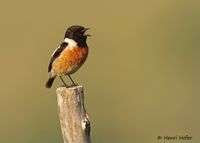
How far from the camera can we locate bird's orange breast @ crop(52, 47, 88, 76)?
1284cm

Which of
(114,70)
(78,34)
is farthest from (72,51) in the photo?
(114,70)

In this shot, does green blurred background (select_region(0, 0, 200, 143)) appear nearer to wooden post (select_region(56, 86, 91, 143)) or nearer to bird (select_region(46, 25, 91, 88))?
bird (select_region(46, 25, 91, 88))

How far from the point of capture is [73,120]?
10391 mm

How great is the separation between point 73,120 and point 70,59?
2552 mm

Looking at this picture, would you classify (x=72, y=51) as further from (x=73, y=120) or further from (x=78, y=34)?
(x=73, y=120)

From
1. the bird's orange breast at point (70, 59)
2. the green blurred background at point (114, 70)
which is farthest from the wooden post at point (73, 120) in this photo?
the green blurred background at point (114, 70)

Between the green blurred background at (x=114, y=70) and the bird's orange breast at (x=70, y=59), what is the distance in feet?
12.8

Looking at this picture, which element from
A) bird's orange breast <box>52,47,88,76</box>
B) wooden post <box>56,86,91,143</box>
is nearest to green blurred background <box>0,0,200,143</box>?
bird's orange breast <box>52,47,88,76</box>

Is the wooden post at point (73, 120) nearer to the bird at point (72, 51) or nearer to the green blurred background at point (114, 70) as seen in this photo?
the bird at point (72, 51)

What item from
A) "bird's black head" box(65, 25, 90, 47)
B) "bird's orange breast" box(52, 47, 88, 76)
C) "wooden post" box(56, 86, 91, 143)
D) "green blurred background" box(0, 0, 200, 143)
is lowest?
"green blurred background" box(0, 0, 200, 143)

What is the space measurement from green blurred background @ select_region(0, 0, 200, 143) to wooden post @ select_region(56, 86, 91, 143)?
6.01 meters

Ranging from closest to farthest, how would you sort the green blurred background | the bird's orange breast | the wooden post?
the wooden post, the bird's orange breast, the green blurred background

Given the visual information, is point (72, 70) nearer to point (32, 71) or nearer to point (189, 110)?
point (189, 110)

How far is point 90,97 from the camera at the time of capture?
793 inches
